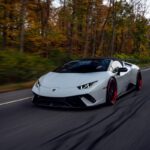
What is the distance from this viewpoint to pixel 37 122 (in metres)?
7.13

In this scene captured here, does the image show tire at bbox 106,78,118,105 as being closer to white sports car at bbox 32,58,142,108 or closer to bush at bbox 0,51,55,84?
white sports car at bbox 32,58,142,108

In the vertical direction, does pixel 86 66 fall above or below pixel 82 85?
above

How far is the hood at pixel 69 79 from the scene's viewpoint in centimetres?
851

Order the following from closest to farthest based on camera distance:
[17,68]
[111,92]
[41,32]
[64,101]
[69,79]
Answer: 1. [64,101]
2. [69,79]
3. [111,92]
4. [17,68]
5. [41,32]

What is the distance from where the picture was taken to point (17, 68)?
1500 centimetres

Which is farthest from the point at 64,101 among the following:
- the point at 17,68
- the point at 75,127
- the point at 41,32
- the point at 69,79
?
the point at 41,32

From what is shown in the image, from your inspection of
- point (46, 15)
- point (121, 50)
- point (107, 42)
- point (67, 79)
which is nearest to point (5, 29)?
point (46, 15)

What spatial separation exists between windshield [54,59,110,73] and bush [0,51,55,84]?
4.68 m

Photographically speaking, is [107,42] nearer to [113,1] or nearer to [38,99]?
[113,1]

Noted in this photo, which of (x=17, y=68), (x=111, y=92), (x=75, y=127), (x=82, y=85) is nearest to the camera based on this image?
(x=75, y=127)

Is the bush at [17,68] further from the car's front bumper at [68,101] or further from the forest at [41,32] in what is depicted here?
the car's front bumper at [68,101]

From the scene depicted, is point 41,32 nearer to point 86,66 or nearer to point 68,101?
point 86,66

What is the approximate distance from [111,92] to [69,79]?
46.8 inches

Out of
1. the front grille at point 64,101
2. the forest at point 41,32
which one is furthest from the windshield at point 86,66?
the forest at point 41,32
